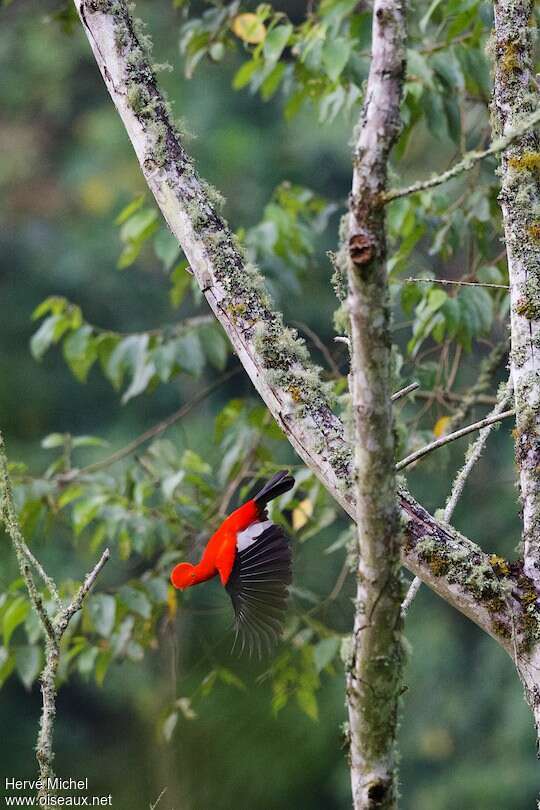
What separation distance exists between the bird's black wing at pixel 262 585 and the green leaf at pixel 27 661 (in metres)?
0.65

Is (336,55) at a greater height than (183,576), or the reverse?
(336,55)

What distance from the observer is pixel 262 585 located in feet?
6.63

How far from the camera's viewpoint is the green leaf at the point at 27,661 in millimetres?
2441

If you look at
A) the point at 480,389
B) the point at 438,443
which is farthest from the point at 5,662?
the point at 438,443

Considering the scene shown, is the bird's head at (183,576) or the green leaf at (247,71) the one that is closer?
the bird's head at (183,576)

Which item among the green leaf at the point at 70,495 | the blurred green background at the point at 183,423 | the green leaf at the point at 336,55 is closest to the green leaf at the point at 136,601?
the green leaf at the point at 70,495

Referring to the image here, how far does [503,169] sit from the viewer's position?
1.45 m

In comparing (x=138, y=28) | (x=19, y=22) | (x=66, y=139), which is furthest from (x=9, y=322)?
(x=138, y=28)

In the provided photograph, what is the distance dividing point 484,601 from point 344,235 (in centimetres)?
55

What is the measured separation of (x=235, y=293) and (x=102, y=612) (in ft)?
4.15

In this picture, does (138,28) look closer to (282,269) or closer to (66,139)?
(282,269)

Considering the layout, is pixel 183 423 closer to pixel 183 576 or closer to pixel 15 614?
pixel 15 614

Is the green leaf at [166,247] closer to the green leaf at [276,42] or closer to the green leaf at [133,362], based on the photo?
the green leaf at [133,362]

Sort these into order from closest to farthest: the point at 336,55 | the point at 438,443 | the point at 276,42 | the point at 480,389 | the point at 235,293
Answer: the point at 438,443 < the point at 235,293 < the point at 336,55 < the point at 276,42 < the point at 480,389
